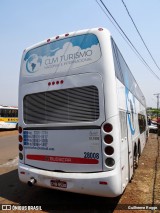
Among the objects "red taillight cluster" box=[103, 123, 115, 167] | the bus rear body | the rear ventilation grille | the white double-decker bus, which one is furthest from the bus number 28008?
the bus rear body

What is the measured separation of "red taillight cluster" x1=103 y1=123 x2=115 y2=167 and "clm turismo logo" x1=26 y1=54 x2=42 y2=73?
7.34 feet

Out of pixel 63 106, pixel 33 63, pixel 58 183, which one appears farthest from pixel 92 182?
pixel 33 63

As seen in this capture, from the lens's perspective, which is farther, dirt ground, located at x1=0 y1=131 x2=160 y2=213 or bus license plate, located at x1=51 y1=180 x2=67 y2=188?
dirt ground, located at x1=0 y1=131 x2=160 y2=213

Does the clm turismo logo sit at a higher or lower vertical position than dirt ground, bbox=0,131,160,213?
higher

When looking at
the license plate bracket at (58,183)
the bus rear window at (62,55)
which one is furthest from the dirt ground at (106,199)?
the bus rear window at (62,55)

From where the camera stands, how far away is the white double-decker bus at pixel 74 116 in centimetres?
507

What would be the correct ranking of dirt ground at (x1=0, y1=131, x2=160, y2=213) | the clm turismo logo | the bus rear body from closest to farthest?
dirt ground at (x1=0, y1=131, x2=160, y2=213)
the clm turismo logo
the bus rear body

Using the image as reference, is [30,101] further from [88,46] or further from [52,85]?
[88,46]

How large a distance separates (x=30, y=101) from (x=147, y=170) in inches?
208

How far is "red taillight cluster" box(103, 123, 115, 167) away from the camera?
5.04m

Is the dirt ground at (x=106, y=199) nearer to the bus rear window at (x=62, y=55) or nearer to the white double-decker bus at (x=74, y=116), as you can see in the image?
the white double-decker bus at (x=74, y=116)

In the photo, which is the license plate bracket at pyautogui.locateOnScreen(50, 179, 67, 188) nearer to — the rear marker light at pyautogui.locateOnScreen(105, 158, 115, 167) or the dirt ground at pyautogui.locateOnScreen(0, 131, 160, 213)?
the dirt ground at pyautogui.locateOnScreen(0, 131, 160, 213)

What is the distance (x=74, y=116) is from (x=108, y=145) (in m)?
0.95

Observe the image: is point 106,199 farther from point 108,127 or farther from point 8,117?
point 8,117
